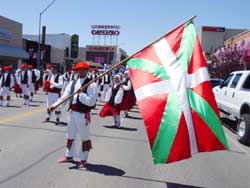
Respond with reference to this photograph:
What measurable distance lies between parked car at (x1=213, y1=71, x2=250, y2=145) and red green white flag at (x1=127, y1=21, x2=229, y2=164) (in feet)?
15.9

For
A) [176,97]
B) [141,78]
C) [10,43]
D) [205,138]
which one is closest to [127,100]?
[141,78]

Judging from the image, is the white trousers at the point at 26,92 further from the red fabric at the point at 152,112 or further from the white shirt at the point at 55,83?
the red fabric at the point at 152,112

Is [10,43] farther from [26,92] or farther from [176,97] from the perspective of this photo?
[176,97]

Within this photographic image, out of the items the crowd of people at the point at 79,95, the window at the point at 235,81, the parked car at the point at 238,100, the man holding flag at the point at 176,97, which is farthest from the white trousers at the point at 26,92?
the man holding flag at the point at 176,97

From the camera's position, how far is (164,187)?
611 cm

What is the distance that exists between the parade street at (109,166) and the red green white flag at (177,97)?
1.00 metres

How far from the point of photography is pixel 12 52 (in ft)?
130

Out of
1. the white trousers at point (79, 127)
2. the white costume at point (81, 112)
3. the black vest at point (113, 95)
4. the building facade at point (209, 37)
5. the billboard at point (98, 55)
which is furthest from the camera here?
the billboard at point (98, 55)

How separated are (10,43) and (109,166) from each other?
36.3 m

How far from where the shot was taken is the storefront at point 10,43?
38906mm

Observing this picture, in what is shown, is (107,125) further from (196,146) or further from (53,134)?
(196,146)

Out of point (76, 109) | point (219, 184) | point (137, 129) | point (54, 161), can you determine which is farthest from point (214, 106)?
point (137, 129)

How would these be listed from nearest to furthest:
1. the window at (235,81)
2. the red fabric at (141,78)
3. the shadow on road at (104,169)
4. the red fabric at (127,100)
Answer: the red fabric at (141,78) → the shadow on road at (104,169) → the window at (235,81) → the red fabric at (127,100)

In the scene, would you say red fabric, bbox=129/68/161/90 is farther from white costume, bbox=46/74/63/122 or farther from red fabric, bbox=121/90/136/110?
red fabric, bbox=121/90/136/110
